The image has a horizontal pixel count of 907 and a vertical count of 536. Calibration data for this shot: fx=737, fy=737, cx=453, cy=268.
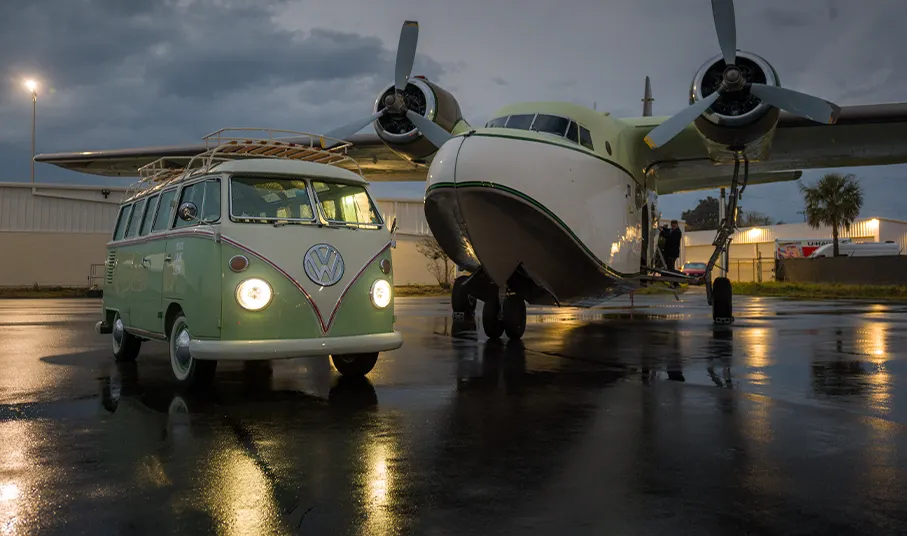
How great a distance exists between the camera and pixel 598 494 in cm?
361

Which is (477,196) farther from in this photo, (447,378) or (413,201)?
(413,201)

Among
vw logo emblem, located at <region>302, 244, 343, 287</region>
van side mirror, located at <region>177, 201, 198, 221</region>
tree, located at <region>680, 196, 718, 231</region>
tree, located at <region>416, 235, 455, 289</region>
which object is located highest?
tree, located at <region>680, 196, 718, 231</region>

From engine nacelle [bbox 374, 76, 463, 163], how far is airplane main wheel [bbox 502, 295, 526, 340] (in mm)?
4252

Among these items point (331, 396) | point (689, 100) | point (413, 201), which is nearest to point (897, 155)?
point (689, 100)

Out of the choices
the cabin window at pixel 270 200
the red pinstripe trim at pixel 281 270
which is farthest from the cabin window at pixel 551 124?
the red pinstripe trim at pixel 281 270

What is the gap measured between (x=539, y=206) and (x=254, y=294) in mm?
4510

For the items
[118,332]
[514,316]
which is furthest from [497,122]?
[118,332]

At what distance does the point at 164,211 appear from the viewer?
7.74 metres

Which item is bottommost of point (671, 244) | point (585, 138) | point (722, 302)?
point (722, 302)

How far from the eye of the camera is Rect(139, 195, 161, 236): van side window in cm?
802

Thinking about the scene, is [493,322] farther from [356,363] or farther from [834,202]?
[834,202]

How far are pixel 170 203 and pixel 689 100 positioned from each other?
28.1ft

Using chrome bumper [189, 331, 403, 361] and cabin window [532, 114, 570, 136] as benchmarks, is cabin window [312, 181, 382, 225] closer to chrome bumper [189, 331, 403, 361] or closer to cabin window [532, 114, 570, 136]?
chrome bumper [189, 331, 403, 361]

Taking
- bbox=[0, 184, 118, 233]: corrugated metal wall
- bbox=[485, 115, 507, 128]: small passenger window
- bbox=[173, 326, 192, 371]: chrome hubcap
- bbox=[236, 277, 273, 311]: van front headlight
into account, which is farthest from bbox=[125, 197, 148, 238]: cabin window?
bbox=[0, 184, 118, 233]: corrugated metal wall
